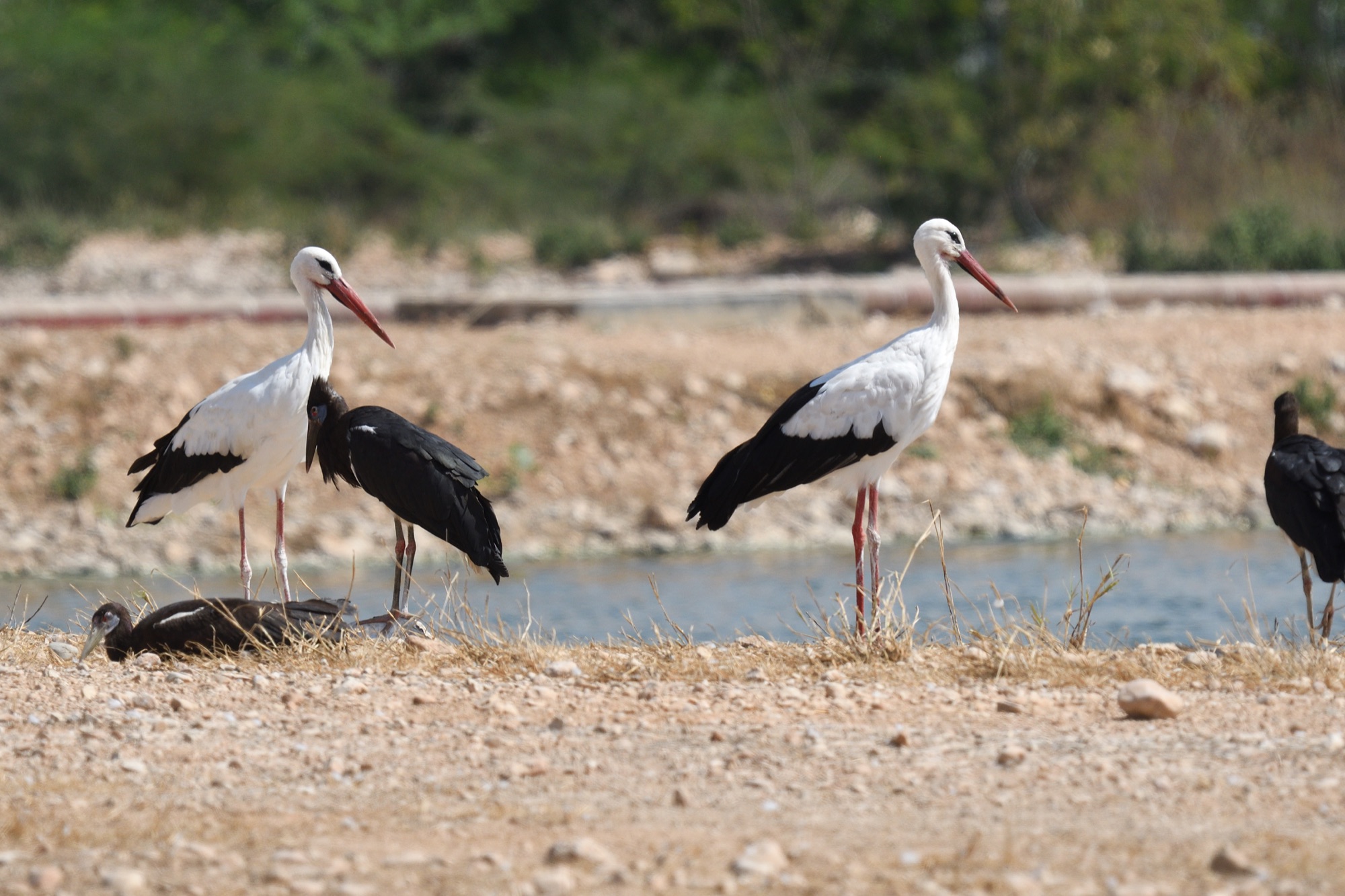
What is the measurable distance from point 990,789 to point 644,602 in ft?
18.9

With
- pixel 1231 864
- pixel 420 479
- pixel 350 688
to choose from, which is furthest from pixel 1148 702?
pixel 420 479

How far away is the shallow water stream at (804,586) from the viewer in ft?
30.9

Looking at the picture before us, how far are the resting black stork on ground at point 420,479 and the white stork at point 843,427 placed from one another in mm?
858

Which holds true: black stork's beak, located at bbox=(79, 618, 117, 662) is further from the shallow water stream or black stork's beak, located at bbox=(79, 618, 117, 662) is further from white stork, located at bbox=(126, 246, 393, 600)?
the shallow water stream

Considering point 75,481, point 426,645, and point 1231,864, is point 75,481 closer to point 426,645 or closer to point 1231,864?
point 426,645

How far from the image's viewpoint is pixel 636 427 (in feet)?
42.3

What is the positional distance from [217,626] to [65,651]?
0.66m

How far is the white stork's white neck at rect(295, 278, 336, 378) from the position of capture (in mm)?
7582

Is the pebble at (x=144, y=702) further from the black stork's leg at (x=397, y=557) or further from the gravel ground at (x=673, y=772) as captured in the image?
the black stork's leg at (x=397, y=557)

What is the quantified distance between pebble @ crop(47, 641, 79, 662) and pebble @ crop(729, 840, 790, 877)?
3319 mm

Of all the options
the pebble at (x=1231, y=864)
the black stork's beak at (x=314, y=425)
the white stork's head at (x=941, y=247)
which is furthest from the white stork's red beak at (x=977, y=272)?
the pebble at (x=1231, y=864)

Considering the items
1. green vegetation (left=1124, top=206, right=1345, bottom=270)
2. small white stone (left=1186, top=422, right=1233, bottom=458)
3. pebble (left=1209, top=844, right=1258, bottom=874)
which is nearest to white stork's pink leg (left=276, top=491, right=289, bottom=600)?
pebble (left=1209, top=844, right=1258, bottom=874)

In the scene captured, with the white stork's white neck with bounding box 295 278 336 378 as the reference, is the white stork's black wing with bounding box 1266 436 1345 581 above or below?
below

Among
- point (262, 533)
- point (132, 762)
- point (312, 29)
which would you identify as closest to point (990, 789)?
point (132, 762)
